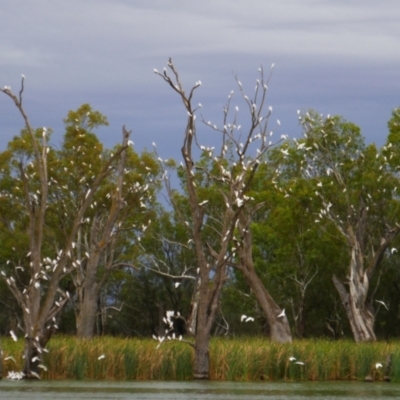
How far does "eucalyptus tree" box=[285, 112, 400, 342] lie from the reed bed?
53.4ft

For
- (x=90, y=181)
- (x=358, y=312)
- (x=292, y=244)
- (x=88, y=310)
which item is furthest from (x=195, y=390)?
(x=90, y=181)

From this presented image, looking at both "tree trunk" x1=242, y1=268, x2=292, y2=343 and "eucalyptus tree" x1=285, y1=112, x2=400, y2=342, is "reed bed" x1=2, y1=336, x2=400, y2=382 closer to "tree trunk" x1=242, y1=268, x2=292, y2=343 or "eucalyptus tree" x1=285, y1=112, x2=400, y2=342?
"tree trunk" x1=242, y1=268, x2=292, y2=343

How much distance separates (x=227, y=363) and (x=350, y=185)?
21.2 metres

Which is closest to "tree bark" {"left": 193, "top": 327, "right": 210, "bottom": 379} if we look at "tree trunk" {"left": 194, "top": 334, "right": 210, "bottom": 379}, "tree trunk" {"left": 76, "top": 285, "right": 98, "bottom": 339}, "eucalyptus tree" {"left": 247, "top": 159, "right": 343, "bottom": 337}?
"tree trunk" {"left": 194, "top": 334, "right": 210, "bottom": 379}

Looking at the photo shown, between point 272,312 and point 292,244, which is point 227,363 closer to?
point 272,312

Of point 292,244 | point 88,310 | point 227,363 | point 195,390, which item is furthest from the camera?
point 292,244

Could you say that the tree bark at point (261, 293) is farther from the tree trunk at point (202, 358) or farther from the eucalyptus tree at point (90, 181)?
the eucalyptus tree at point (90, 181)

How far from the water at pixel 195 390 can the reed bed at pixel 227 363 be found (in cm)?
81

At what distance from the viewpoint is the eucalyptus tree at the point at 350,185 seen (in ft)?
153

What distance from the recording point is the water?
24750mm

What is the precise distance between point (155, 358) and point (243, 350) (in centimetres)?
240

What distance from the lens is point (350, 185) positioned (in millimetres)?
49250

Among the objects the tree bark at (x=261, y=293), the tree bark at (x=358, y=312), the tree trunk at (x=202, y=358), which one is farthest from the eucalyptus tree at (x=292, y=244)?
the tree trunk at (x=202, y=358)

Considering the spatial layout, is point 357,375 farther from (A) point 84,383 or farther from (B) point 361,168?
(B) point 361,168
